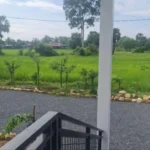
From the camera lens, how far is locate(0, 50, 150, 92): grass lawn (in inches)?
111

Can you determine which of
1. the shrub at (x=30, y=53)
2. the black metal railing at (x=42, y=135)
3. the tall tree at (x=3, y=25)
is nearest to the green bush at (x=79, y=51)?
the shrub at (x=30, y=53)

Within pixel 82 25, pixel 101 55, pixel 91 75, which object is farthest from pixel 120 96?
pixel 101 55

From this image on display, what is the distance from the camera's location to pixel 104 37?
2.17m

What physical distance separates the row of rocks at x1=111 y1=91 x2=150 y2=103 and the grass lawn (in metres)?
0.20

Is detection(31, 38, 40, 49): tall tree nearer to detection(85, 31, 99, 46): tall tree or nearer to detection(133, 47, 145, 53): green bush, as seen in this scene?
detection(85, 31, 99, 46): tall tree

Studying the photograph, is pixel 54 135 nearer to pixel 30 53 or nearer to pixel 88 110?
pixel 30 53

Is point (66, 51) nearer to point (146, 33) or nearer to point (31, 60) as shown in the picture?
point (31, 60)

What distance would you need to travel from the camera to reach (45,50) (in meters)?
2.80

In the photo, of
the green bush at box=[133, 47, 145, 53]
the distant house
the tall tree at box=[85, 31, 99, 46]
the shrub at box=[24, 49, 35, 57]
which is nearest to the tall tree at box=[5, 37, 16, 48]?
the shrub at box=[24, 49, 35, 57]

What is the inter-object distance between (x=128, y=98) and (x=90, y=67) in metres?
0.81

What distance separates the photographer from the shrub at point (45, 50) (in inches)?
107

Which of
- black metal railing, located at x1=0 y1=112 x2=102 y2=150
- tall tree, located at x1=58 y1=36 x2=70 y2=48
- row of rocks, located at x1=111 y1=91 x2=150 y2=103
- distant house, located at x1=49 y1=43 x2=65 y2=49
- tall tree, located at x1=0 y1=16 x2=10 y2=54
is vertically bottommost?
row of rocks, located at x1=111 y1=91 x2=150 y2=103

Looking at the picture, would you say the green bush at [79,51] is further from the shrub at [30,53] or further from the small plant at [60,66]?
the shrub at [30,53]

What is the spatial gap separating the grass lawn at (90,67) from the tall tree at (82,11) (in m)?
0.32
